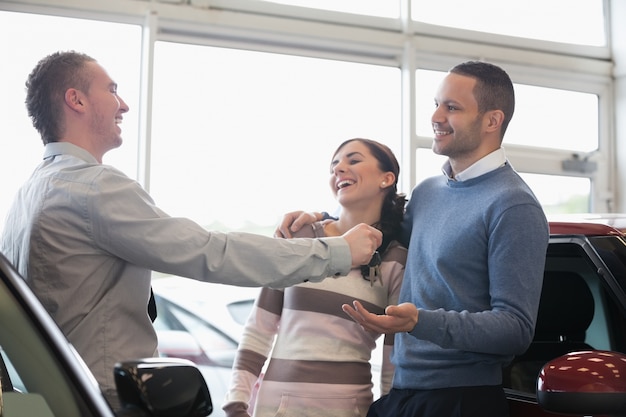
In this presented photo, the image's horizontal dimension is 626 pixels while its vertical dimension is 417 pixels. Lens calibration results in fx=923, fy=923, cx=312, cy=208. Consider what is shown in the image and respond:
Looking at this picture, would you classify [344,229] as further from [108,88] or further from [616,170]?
[616,170]

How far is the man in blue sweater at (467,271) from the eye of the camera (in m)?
1.92

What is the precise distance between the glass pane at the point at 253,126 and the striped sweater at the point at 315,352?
7.09 ft

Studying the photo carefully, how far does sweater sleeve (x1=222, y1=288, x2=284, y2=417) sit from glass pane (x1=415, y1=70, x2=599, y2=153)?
3.31m

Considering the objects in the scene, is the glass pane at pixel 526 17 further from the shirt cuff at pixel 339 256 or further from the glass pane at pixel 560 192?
the shirt cuff at pixel 339 256

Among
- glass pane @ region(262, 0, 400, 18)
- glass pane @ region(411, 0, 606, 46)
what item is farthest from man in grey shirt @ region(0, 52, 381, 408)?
glass pane @ region(411, 0, 606, 46)

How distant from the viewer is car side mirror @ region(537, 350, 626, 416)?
69.7 inches

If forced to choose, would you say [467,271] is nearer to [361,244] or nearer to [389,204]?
[361,244]

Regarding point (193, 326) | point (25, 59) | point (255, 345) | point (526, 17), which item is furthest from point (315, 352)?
point (526, 17)

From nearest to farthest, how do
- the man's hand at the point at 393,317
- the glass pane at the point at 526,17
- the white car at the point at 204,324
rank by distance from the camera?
the man's hand at the point at 393,317 → the white car at the point at 204,324 → the glass pane at the point at 526,17

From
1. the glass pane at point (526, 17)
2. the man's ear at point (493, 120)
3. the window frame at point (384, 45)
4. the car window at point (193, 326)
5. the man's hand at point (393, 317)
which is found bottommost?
the car window at point (193, 326)

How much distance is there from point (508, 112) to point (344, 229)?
501 mm

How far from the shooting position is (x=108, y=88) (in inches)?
85.5

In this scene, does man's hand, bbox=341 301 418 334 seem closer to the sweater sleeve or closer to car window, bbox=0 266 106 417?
the sweater sleeve

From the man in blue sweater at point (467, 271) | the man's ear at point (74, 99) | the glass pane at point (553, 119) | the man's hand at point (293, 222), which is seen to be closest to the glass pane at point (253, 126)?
the glass pane at point (553, 119)
